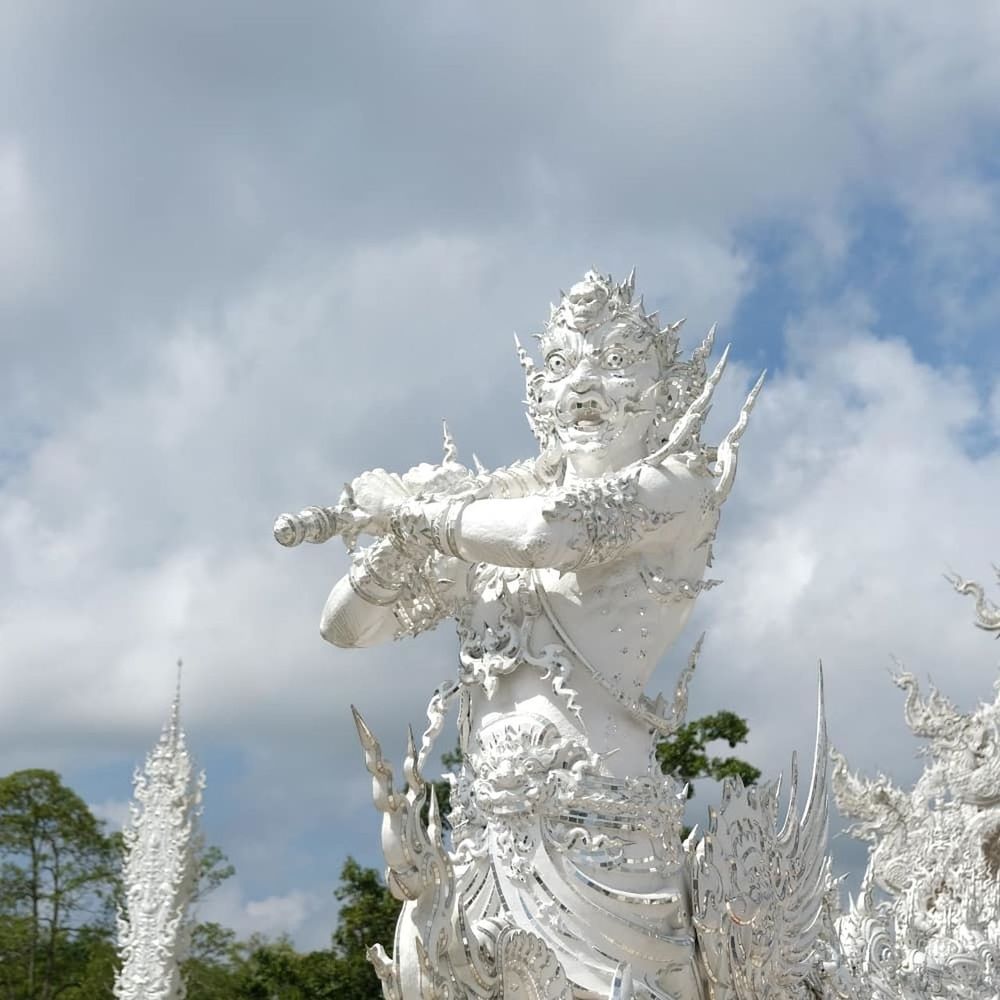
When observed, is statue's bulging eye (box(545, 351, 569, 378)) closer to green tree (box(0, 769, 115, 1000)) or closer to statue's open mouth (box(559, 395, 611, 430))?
statue's open mouth (box(559, 395, 611, 430))

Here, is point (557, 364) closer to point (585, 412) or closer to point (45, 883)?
point (585, 412)

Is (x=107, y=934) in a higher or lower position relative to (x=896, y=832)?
higher

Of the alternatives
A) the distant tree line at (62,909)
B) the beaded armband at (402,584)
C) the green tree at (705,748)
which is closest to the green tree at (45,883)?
the distant tree line at (62,909)

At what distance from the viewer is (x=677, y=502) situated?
15.8 feet

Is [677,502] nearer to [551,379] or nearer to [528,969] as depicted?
[551,379]

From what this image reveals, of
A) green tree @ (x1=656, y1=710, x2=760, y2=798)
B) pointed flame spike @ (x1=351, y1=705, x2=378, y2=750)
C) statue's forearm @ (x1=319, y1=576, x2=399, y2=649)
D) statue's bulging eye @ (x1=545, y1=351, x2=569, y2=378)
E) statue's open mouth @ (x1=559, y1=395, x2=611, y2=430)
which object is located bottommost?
pointed flame spike @ (x1=351, y1=705, x2=378, y2=750)

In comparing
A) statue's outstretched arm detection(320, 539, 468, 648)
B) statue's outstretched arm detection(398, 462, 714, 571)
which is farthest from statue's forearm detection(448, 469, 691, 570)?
statue's outstretched arm detection(320, 539, 468, 648)

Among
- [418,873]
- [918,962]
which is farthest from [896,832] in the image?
[418,873]

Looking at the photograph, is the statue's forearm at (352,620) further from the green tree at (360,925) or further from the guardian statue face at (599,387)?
the green tree at (360,925)

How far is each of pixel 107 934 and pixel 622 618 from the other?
18.7m

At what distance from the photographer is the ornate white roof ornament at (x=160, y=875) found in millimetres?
14180

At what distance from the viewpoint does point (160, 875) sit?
14.5 meters

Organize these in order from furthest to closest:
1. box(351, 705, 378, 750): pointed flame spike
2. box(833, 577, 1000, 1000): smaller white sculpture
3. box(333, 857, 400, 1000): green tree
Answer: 1. box(333, 857, 400, 1000): green tree
2. box(833, 577, 1000, 1000): smaller white sculpture
3. box(351, 705, 378, 750): pointed flame spike

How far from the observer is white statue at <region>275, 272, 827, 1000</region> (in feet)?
14.8
